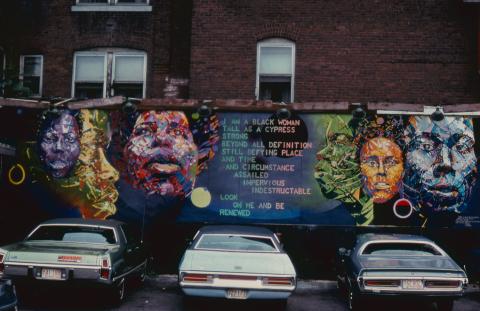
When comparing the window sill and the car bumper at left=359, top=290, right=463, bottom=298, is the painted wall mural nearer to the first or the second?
the window sill

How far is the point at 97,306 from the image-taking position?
912cm

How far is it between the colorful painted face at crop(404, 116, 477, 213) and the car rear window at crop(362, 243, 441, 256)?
2773mm

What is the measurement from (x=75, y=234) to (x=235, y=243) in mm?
2927

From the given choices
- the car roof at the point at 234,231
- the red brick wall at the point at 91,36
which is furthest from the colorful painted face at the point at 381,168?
the red brick wall at the point at 91,36

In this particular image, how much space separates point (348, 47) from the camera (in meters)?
14.0

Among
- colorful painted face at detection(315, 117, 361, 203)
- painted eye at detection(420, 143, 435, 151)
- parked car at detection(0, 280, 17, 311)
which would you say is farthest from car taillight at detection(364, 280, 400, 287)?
parked car at detection(0, 280, 17, 311)

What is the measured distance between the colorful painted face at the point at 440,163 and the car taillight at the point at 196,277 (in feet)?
19.8

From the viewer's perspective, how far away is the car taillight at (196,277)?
8.38 meters

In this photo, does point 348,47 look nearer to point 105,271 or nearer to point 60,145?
point 60,145

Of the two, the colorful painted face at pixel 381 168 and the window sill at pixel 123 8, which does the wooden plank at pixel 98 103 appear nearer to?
the window sill at pixel 123 8

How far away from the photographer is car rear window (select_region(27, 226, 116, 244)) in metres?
9.64

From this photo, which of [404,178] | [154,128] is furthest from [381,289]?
[154,128]

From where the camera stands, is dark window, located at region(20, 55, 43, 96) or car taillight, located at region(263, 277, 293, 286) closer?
car taillight, located at region(263, 277, 293, 286)

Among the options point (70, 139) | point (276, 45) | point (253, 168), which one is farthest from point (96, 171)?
point (276, 45)
